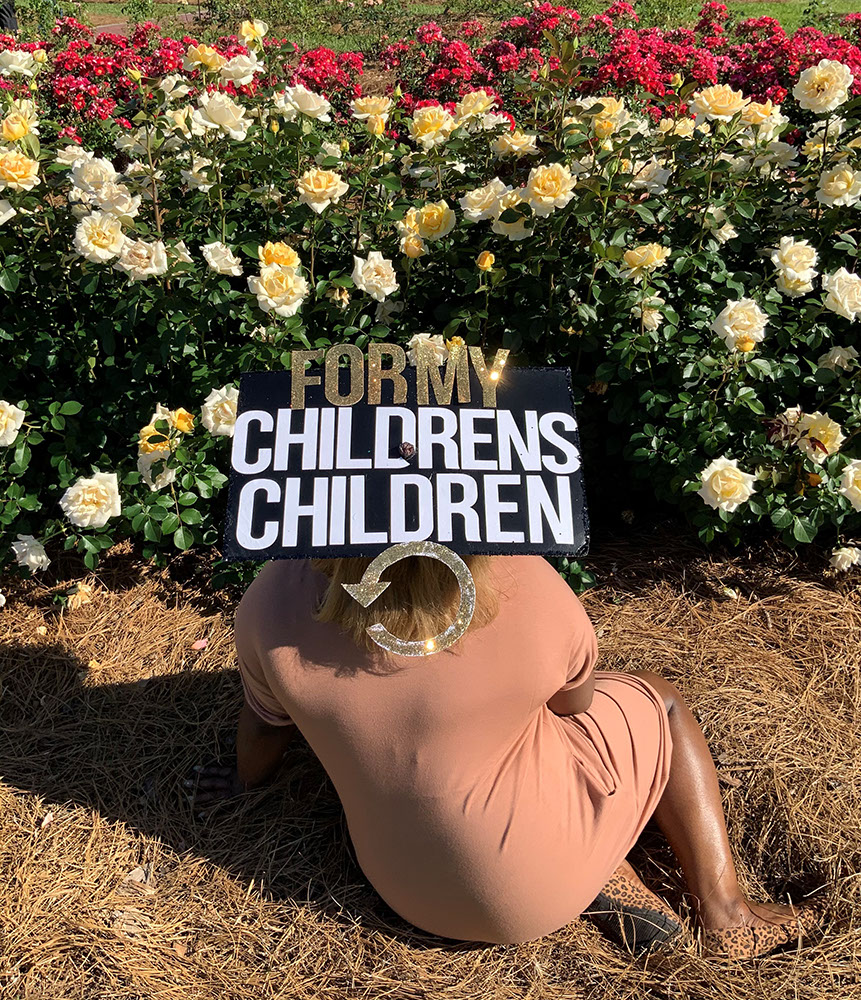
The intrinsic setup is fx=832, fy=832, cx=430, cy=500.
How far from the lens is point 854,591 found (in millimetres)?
2777

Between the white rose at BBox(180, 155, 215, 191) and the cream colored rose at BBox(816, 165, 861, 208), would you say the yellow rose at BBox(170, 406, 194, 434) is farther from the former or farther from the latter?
the cream colored rose at BBox(816, 165, 861, 208)

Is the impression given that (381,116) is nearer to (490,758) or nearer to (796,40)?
(490,758)

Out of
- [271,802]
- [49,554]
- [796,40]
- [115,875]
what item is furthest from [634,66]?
[115,875]

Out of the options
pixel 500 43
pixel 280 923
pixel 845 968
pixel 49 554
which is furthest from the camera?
pixel 500 43

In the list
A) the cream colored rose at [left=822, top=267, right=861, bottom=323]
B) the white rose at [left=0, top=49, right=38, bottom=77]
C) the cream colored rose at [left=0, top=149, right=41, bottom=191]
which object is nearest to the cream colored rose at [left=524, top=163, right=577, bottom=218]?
the cream colored rose at [left=822, top=267, right=861, bottom=323]

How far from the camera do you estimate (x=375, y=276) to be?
7.98 feet

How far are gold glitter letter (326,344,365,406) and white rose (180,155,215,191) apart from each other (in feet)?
4.54

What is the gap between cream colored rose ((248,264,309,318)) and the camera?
2234 millimetres

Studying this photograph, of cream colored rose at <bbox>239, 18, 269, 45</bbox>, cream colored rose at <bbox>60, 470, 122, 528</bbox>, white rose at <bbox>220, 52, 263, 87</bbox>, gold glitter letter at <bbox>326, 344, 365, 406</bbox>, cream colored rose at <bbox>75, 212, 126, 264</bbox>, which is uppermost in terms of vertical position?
cream colored rose at <bbox>239, 18, 269, 45</bbox>

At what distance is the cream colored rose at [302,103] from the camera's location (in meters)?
2.54

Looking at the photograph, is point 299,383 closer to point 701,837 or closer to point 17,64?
point 701,837

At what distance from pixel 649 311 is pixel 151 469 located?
4.99ft

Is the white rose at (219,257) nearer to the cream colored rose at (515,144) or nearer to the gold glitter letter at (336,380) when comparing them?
the cream colored rose at (515,144)

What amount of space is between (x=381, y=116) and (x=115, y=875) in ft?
7.41
